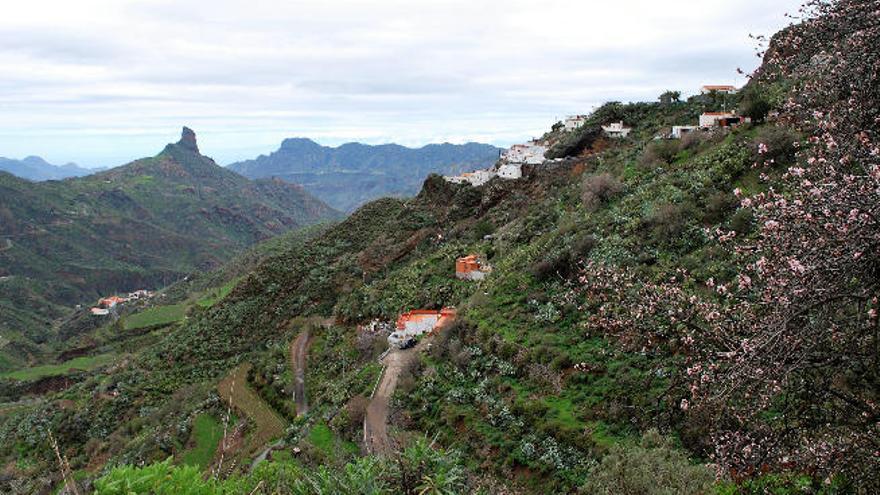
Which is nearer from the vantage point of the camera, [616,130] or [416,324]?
[416,324]

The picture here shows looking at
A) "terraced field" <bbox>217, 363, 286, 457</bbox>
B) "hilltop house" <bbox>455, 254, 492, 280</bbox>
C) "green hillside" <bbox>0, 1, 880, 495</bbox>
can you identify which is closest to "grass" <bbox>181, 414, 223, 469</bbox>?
"green hillside" <bbox>0, 1, 880, 495</bbox>

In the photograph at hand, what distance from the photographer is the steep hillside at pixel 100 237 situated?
115 meters

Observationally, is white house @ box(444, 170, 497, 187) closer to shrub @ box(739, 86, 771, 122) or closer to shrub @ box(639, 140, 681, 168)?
shrub @ box(639, 140, 681, 168)

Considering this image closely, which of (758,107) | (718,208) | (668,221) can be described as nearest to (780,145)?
(718,208)

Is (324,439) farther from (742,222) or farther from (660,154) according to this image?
(660,154)

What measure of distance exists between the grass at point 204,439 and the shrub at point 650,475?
1675 cm

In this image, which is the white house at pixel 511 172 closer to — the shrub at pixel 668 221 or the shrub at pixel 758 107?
the shrub at pixel 758 107

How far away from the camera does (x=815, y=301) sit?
157 inches

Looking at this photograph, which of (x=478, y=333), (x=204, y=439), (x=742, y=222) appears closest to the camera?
(x=742, y=222)

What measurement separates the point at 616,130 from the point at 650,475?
1489 inches

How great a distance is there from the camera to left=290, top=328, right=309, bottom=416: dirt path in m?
23.1

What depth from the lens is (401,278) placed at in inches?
Answer: 1208

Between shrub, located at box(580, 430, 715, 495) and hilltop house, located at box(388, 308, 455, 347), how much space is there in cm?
1500

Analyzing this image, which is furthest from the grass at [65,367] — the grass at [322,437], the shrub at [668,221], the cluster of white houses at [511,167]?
the shrub at [668,221]
